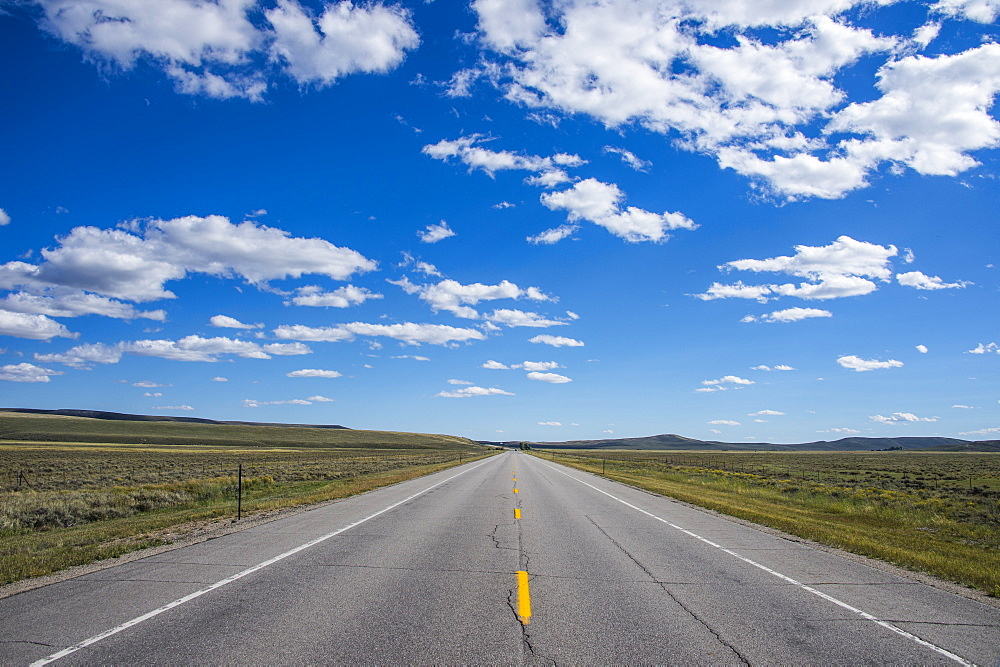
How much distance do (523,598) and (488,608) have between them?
0.62m

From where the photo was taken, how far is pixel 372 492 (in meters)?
22.2

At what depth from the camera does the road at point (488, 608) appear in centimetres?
503

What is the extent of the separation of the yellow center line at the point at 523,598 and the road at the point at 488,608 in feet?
0.15

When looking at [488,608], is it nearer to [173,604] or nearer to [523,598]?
[523,598]

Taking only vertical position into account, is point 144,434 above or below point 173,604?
below

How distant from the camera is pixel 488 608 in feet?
21.0

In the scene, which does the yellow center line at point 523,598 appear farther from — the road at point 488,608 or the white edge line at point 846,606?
the white edge line at point 846,606

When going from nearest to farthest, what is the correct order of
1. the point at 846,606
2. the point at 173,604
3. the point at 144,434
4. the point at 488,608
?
the point at 173,604
the point at 488,608
the point at 846,606
the point at 144,434

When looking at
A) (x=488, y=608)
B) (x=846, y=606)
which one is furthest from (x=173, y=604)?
(x=846, y=606)

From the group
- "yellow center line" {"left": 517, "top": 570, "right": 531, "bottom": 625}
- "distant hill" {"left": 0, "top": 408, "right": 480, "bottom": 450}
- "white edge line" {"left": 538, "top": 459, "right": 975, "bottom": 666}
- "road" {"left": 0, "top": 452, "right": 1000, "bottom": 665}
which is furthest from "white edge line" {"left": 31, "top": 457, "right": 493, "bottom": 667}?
"distant hill" {"left": 0, "top": 408, "right": 480, "bottom": 450}

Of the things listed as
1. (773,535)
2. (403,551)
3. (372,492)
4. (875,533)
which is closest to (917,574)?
(773,535)

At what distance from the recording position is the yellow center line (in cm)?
614

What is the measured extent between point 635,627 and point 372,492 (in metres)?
17.8

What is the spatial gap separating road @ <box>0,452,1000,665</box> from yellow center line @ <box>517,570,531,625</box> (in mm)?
45
